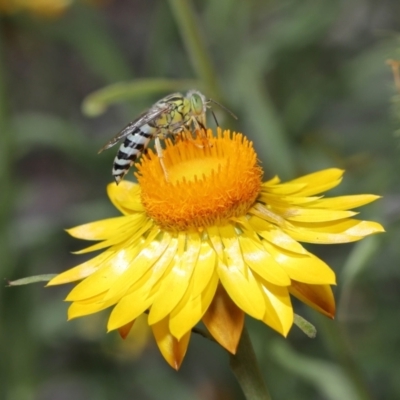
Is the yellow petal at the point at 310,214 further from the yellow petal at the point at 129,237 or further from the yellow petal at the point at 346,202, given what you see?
the yellow petal at the point at 129,237

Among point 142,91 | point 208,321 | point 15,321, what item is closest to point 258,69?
point 142,91

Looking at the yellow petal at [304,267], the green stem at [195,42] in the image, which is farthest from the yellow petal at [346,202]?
the green stem at [195,42]

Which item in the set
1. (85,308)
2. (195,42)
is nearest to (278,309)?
(85,308)

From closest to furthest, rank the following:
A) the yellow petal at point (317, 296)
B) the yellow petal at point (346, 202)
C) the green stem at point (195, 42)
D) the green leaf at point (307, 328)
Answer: the green leaf at point (307, 328), the yellow petal at point (317, 296), the yellow petal at point (346, 202), the green stem at point (195, 42)

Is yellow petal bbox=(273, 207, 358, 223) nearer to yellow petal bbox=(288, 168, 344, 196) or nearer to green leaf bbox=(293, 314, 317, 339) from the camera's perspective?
yellow petal bbox=(288, 168, 344, 196)

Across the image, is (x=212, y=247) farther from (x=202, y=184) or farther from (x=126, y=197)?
(x=126, y=197)

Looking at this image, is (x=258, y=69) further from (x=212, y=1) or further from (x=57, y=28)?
(x=57, y=28)
